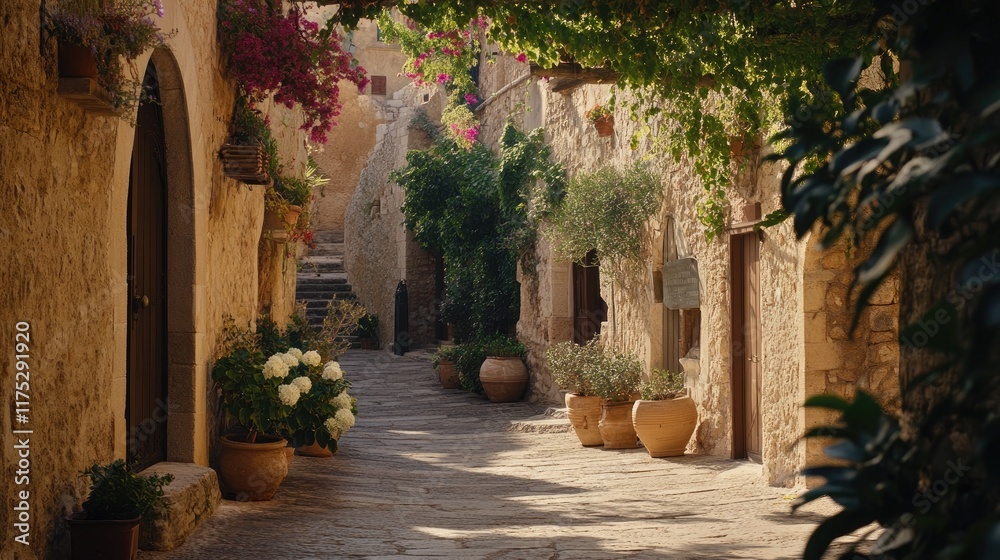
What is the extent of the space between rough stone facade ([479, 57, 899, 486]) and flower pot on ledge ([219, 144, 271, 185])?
120 inches

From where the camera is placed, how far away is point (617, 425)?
9.28 m

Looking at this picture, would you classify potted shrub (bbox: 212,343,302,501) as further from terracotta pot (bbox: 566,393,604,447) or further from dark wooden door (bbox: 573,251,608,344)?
dark wooden door (bbox: 573,251,608,344)

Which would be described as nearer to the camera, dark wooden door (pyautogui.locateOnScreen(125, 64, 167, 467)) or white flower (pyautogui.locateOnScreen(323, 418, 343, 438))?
dark wooden door (pyautogui.locateOnScreen(125, 64, 167, 467))

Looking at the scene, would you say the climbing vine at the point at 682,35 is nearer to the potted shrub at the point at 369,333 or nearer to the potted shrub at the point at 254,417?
the potted shrub at the point at 254,417

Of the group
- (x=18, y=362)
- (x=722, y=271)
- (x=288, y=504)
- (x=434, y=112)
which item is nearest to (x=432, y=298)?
(x=434, y=112)

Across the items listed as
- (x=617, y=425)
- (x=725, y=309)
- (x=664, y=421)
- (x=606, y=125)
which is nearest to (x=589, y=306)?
(x=606, y=125)

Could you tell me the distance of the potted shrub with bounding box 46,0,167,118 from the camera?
382cm

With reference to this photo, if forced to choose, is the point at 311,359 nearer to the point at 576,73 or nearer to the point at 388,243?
the point at 576,73

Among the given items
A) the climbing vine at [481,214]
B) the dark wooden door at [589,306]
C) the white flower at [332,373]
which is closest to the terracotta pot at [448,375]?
the climbing vine at [481,214]

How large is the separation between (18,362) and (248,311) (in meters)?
4.32

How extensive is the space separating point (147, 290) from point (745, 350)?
466 centimetres

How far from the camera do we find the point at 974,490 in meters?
1.50

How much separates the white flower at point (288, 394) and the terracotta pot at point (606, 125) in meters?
5.34

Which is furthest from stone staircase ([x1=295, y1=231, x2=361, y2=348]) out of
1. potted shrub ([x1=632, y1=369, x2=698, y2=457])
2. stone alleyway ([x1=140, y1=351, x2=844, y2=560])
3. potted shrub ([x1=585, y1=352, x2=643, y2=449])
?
potted shrub ([x1=632, y1=369, x2=698, y2=457])
